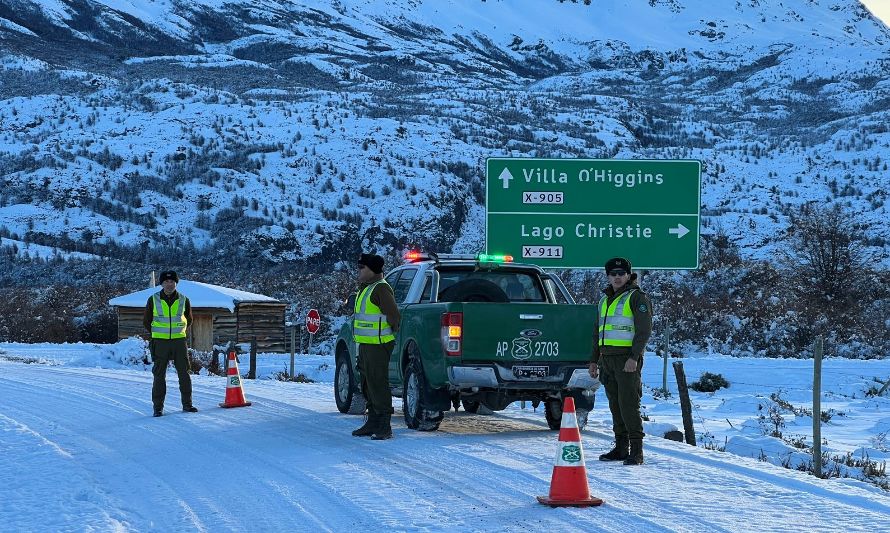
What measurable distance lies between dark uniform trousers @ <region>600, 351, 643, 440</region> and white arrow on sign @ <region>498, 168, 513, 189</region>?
10907mm

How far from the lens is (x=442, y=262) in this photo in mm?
13211

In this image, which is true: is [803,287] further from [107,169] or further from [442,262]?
[107,169]

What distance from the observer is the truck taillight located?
11625mm

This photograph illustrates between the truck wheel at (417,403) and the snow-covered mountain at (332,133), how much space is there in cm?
7407

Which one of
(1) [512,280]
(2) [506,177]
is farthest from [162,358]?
(2) [506,177]

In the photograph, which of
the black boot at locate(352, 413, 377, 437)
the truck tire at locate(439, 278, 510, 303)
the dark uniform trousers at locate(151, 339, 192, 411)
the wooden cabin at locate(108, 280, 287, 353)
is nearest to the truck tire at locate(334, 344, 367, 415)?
the dark uniform trousers at locate(151, 339, 192, 411)

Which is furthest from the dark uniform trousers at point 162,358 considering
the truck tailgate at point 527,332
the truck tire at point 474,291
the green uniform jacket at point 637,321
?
the green uniform jacket at point 637,321

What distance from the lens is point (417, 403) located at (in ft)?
40.3

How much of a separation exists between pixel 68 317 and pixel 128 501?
43.4 m

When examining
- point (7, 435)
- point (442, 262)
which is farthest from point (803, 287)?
point (7, 435)

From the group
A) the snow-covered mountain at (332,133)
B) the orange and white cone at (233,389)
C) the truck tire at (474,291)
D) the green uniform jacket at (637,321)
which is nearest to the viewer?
the green uniform jacket at (637,321)

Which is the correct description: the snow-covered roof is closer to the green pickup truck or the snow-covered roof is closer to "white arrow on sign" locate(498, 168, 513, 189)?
"white arrow on sign" locate(498, 168, 513, 189)

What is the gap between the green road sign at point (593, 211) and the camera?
67.2 feet

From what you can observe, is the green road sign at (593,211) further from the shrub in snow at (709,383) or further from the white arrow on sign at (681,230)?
the shrub in snow at (709,383)
